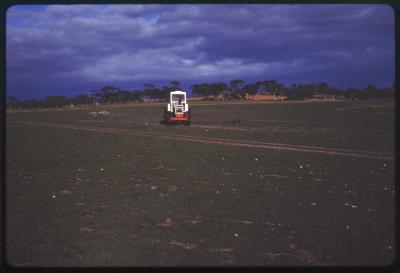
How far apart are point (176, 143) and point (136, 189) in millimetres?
9478

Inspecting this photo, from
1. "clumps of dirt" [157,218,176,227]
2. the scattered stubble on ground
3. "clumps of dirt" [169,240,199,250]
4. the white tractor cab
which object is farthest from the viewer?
the white tractor cab

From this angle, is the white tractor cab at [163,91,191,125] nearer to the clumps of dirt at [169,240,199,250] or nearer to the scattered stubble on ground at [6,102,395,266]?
the scattered stubble on ground at [6,102,395,266]

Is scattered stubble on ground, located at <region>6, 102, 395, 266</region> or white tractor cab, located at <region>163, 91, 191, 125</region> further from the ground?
white tractor cab, located at <region>163, 91, 191, 125</region>

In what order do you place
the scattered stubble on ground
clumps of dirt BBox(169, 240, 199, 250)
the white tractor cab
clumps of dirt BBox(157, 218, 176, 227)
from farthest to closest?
the white tractor cab < clumps of dirt BBox(157, 218, 176, 227) < clumps of dirt BBox(169, 240, 199, 250) < the scattered stubble on ground

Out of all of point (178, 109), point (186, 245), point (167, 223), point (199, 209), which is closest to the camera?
point (186, 245)

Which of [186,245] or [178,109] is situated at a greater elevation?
[178,109]

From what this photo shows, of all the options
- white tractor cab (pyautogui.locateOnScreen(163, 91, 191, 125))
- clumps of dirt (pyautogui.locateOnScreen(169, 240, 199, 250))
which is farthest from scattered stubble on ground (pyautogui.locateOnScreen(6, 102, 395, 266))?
white tractor cab (pyautogui.locateOnScreen(163, 91, 191, 125))

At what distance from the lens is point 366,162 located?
13766 mm

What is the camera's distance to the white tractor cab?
2981 cm

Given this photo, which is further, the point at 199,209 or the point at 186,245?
the point at 199,209

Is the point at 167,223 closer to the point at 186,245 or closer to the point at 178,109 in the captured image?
the point at 186,245

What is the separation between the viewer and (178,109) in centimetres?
3019

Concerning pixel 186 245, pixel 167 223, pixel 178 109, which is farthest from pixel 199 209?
pixel 178 109

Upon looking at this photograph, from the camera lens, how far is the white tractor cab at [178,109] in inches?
1174
